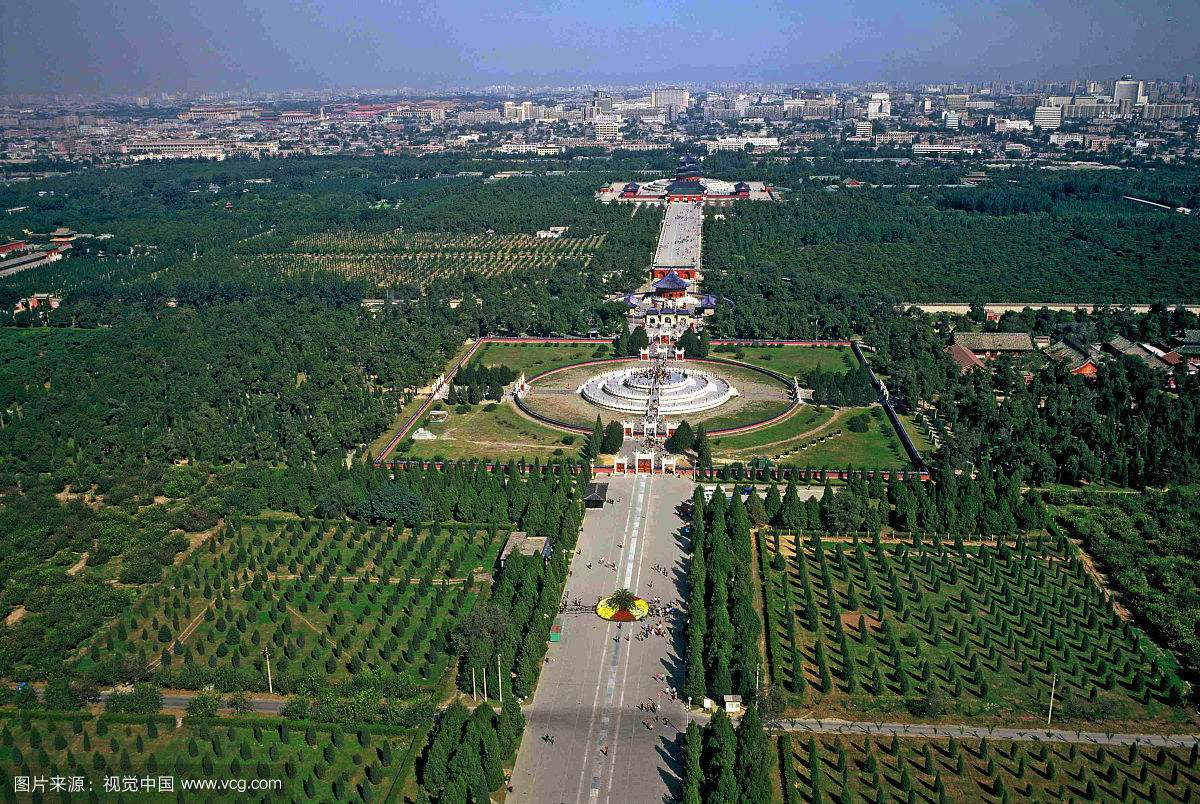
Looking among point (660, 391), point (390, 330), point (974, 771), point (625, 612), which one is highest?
point (660, 391)

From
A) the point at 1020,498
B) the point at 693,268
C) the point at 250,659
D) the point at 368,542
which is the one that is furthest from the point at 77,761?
the point at 693,268

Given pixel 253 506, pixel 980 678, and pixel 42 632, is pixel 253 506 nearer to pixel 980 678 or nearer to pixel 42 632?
pixel 42 632

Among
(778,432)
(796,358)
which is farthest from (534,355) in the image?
(778,432)

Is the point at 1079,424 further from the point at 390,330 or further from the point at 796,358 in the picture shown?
the point at 390,330

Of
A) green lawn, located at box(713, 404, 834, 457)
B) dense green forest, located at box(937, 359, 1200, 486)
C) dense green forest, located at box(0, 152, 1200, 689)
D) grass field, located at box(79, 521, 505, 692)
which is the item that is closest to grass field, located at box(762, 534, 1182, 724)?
dense green forest, located at box(0, 152, 1200, 689)

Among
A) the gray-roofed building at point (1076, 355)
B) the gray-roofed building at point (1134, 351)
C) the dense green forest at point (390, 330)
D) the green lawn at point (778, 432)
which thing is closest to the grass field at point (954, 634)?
the dense green forest at point (390, 330)

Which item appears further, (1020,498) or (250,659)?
(1020,498)
